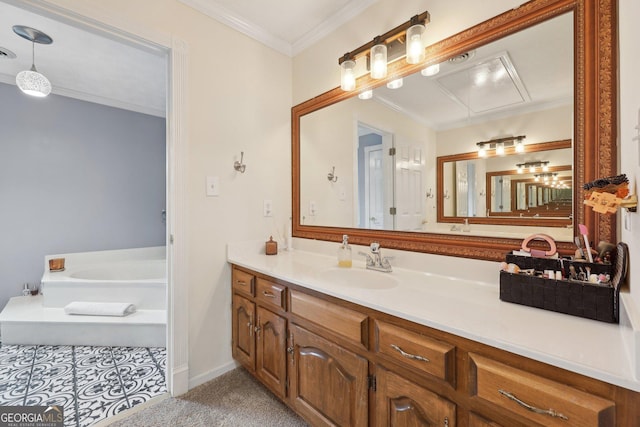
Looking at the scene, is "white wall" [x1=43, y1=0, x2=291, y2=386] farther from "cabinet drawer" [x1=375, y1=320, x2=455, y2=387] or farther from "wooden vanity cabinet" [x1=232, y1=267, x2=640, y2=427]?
"cabinet drawer" [x1=375, y1=320, x2=455, y2=387]

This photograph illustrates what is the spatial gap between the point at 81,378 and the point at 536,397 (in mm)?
2564

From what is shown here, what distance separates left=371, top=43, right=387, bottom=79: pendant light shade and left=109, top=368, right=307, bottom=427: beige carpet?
1993 mm

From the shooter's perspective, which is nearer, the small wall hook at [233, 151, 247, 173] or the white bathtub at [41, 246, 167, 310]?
the small wall hook at [233, 151, 247, 173]

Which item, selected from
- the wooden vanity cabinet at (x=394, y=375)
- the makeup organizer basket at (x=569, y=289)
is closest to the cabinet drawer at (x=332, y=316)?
the wooden vanity cabinet at (x=394, y=375)

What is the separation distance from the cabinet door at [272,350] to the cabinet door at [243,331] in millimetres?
73

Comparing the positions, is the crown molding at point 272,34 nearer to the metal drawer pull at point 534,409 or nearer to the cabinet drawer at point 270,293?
the cabinet drawer at point 270,293

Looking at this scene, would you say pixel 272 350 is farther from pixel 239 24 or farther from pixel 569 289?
pixel 239 24

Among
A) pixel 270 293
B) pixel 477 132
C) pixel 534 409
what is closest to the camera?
pixel 534 409

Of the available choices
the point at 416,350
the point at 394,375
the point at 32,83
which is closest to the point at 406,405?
the point at 394,375

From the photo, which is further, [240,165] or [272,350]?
[240,165]

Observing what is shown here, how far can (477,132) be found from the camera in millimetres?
1332

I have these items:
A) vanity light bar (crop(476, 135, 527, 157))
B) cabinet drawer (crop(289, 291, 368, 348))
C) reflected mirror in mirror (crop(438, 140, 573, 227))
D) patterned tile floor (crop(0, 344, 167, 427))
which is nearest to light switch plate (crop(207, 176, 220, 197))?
cabinet drawer (crop(289, 291, 368, 348))

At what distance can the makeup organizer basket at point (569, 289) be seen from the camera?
78 cm

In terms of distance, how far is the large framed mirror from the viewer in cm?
99
